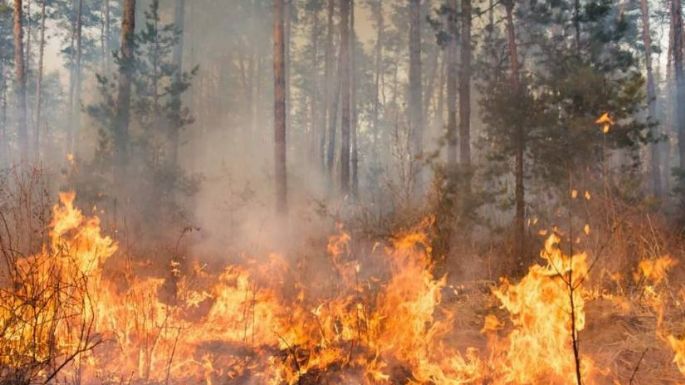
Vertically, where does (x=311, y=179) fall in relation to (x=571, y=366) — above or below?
above

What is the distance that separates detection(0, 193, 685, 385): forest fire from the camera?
12.9ft

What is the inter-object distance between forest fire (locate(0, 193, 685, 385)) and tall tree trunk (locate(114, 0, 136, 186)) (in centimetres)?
790

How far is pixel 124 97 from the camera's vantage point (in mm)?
13109

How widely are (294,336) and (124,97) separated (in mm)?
10730

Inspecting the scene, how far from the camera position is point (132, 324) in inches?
203

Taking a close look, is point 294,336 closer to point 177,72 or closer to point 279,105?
point 279,105

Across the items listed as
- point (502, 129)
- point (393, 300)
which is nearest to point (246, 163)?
point (502, 129)

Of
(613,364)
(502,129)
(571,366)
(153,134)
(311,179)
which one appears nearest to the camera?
(571,366)

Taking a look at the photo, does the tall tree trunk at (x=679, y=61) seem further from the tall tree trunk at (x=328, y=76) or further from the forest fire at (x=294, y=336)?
the forest fire at (x=294, y=336)

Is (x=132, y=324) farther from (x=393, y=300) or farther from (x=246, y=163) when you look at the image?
(x=246, y=163)

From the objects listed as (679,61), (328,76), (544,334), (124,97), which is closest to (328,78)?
(328,76)

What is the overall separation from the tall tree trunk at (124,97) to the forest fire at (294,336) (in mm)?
7903

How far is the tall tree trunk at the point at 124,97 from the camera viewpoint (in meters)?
12.9

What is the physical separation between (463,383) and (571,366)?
89 cm
